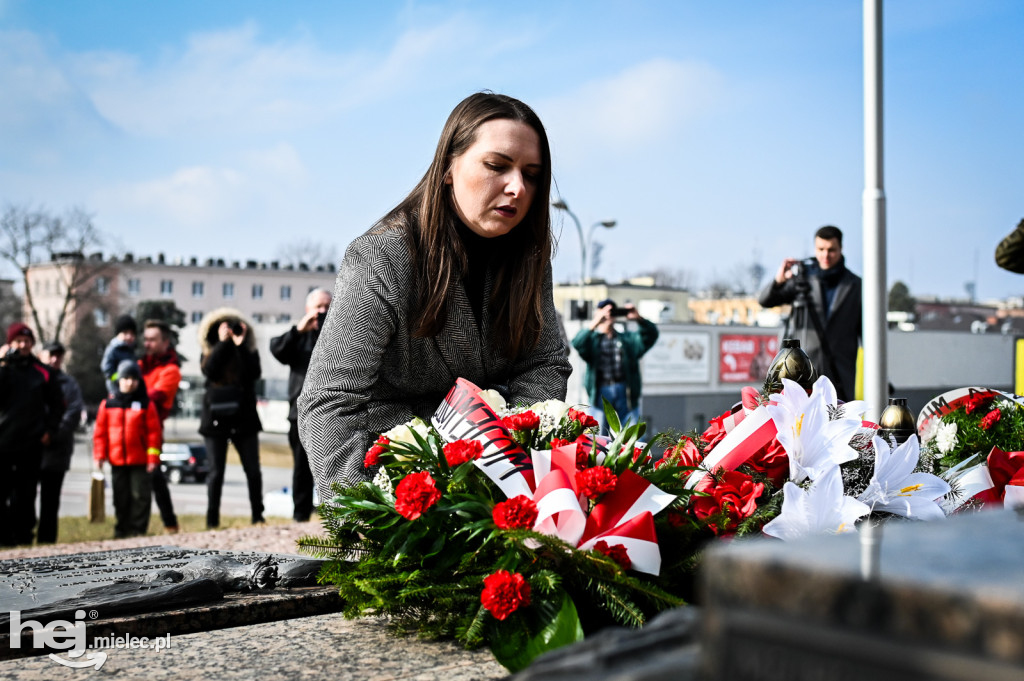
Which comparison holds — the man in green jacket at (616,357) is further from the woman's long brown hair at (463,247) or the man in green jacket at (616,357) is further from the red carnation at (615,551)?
the red carnation at (615,551)

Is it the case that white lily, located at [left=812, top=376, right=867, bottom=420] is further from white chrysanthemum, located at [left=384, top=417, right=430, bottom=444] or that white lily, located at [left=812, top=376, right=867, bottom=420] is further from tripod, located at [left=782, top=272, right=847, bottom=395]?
tripod, located at [left=782, top=272, right=847, bottom=395]

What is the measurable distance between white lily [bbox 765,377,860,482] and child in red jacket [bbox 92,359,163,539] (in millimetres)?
7321

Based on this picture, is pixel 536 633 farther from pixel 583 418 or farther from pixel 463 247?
pixel 463 247

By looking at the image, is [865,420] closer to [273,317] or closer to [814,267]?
[814,267]

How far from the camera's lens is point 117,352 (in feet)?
28.4

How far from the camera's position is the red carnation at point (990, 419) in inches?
94.2

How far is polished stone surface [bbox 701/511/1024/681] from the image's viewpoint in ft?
1.86

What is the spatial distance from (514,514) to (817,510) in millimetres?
532

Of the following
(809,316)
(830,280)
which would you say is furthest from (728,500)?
(830,280)

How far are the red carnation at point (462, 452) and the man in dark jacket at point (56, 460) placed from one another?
7.38 metres

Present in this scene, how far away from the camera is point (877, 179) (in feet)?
22.7

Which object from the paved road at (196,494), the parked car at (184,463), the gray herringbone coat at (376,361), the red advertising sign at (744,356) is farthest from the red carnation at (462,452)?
the red advertising sign at (744,356)

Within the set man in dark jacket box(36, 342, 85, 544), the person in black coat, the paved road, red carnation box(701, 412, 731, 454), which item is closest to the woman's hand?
the person in black coat

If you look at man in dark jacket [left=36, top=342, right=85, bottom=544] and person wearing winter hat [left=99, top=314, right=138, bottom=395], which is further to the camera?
person wearing winter hat [left=99, top=314, right=138, bottom=395]
